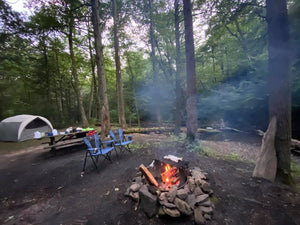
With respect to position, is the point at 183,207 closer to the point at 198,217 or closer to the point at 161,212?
the point at 198,217

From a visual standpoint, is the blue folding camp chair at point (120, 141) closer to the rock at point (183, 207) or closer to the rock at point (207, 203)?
the rock at point (183, 207)

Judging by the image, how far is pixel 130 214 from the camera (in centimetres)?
180

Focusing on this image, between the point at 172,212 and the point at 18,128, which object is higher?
the point at 18,128

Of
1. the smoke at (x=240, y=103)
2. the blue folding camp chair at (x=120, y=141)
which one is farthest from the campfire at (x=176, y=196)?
the smoke at (x=240, y=103)

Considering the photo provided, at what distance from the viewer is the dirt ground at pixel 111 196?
5.64 feet

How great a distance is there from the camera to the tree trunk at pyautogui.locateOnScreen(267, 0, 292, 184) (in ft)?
7.89

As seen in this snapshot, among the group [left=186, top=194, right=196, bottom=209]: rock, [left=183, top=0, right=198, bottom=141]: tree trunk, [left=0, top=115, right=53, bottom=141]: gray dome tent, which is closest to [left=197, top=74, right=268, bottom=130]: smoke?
[left=183, top=0, right=198, bottom=141]: tree trunk

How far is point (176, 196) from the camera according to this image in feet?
6.01

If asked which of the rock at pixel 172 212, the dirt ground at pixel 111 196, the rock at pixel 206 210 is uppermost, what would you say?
the rock at pixel 172 212

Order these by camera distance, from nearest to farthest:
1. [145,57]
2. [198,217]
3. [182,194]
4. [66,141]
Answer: [198,217] < [182,194] < [66,141] < [145,57]

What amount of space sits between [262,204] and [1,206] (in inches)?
173

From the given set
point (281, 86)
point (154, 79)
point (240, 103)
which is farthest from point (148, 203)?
point (154, 79)

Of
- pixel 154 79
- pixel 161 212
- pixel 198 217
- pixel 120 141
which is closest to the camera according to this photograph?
pixel 198 217

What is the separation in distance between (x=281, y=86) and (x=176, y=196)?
9.51 feet
